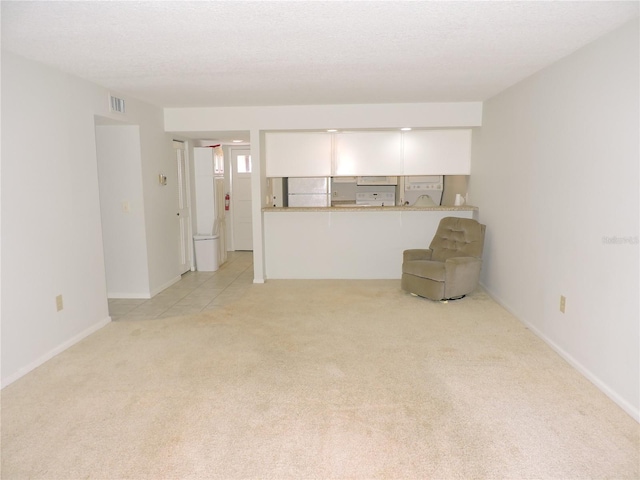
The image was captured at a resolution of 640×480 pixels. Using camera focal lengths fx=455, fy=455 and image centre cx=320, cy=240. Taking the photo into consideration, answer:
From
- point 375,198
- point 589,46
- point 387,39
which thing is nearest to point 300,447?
point 387,39

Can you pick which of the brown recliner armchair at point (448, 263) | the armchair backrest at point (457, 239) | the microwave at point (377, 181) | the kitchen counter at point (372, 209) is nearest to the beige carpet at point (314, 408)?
the brown recliner armchair at point (448, 263)

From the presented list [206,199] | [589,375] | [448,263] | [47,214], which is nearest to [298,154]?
[206,199]

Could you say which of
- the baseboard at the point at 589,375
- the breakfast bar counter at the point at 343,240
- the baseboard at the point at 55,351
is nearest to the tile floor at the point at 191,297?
the baseboard at the point at 55,351

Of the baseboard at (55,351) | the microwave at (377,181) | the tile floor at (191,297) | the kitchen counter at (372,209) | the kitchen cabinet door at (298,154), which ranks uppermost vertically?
the kitchen cabinet door at (298,154)

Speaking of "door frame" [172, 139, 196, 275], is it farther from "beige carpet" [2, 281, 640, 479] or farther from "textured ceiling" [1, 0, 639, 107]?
"beige carpet" [2, 281, 640, 479]

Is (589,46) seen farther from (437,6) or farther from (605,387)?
(605,387)

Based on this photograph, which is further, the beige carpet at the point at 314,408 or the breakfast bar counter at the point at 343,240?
the breakfast bar counter at the point at 343,240

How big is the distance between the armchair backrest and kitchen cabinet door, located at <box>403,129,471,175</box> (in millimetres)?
818

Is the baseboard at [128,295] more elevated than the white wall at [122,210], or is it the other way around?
the white wall at [122,210]

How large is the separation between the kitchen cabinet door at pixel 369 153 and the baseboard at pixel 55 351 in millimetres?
3301

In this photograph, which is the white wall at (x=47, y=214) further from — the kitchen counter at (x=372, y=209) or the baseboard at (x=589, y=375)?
the baseboard at (x=589, y=375)

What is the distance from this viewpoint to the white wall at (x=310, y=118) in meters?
5.31

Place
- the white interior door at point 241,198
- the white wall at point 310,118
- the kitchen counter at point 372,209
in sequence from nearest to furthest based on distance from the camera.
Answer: the white wall at point 310,118 < the kitchen counter at point 372,209 < the white interior door at point 241,198

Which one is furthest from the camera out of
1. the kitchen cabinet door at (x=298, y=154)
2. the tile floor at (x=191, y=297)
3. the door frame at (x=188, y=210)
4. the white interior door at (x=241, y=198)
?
the white interior door at (x=241, y=198)
